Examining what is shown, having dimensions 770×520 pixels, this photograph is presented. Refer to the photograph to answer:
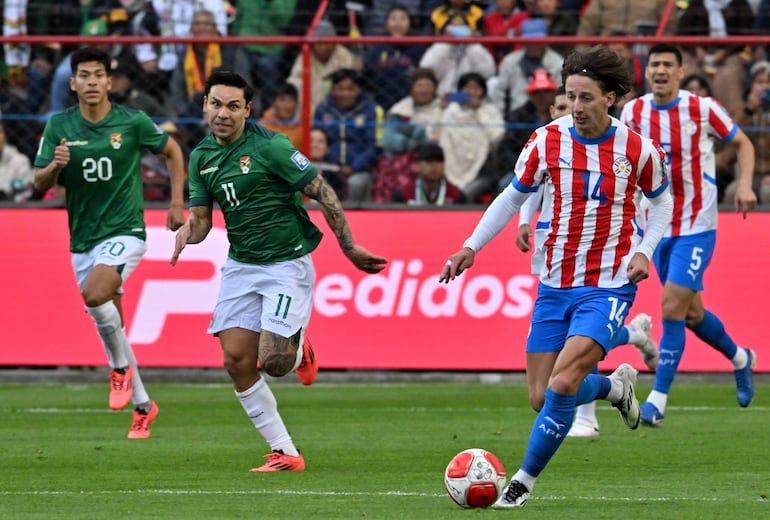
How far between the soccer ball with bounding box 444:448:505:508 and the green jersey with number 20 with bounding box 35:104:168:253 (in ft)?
15.9

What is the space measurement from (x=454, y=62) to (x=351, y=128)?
1301 millimetres

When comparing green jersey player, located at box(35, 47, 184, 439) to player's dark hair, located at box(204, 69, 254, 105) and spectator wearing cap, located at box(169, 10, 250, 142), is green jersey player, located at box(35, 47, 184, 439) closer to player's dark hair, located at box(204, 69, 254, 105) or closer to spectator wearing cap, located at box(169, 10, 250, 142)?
player's dark hair, located at box(204, 69, 254, 105)

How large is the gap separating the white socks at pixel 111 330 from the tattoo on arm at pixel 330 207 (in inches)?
102

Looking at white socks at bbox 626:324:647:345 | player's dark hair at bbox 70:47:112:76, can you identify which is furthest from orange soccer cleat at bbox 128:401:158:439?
white socks at bbox 626:324:647:345

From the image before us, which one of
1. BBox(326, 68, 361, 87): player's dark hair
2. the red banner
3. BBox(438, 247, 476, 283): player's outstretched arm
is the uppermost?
BBox(438, 247, 476, 283): player's outstretched arm

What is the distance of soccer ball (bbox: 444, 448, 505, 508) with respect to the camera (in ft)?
23.9

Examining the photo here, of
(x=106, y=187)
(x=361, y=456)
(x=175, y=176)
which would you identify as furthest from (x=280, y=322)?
(x=106, y=187)

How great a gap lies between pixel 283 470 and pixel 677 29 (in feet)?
30.4

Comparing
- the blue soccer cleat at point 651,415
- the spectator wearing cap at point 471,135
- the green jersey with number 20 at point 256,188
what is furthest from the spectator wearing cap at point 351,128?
the green jersey with number 20 at point 256,188

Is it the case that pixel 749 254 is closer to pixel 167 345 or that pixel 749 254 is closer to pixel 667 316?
pixel 667 316

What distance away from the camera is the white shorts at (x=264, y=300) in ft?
29.8

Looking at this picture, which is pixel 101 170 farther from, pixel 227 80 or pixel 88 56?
pixel 227 80

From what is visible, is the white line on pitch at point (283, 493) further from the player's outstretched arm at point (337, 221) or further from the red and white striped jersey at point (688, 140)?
the red and white striped jersey at point (688, 140)

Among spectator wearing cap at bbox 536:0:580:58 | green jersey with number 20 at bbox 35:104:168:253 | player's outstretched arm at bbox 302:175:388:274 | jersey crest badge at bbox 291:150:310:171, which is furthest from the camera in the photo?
spectator wearing cap at bbox 536:0:580:58
